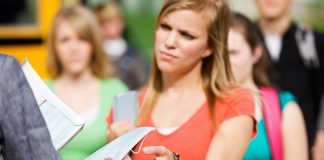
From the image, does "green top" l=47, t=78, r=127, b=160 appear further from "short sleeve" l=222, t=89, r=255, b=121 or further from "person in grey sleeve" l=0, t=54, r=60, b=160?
"person in grey sleeve" l=0, t=54, r=60, b=160

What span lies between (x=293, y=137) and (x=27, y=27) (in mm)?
4435

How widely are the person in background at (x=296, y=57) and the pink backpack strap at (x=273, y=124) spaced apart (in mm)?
1111

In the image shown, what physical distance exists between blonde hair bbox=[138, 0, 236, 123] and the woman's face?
2 centimetres

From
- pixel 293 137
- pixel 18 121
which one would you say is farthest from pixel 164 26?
pixel 18 121

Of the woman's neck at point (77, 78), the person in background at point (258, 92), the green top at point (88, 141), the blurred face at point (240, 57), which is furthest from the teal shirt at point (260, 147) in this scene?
the woman's neck at point (77, 78)

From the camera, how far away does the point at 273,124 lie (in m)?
3.25

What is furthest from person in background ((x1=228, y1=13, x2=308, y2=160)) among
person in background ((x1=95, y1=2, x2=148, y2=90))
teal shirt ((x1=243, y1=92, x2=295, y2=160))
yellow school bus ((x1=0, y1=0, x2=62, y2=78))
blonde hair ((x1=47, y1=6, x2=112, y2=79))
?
yellow school bus ((x1=0, y1=0, x2=62, y2=78))

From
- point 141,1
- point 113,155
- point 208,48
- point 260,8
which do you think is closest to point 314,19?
point 141,1

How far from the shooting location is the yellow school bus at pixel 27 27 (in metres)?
7.16

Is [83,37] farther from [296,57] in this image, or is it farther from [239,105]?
[239,105]

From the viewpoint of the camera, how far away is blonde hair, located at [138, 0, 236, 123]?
2.79 meters

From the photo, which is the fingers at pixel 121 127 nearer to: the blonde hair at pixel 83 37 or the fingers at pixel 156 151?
the fingers at pixel 156 151

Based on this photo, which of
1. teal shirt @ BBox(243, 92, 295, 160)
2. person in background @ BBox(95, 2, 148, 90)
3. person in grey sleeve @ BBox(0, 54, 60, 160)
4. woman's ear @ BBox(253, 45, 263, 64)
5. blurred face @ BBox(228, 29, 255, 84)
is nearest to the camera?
person in grey sleeve @ BBox(0, 54, 60, 160)

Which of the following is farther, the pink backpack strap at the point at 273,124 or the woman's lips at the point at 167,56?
the pink backpack strap at the point at 273,124
